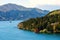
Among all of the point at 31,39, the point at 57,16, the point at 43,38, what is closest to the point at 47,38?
the point at 43,38

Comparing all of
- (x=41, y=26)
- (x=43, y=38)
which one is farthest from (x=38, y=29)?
(x=43, y=38)

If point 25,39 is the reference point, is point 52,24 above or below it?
above

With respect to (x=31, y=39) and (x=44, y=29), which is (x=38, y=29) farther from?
(x=31, y=39)

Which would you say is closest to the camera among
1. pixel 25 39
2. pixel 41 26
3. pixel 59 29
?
pixel 25 39

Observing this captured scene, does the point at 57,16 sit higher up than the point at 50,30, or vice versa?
the point at 57,16

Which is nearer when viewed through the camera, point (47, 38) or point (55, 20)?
point (47, 38)

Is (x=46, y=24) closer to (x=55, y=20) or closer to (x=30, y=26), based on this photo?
(x=55, y=20)

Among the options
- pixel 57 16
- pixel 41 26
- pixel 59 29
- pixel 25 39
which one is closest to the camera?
pixel 25 39

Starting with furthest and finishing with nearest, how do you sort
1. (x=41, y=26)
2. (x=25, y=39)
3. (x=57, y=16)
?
1. (x=57, y=16)
2. (x=41, y=26)
3. (x=25, y=39)

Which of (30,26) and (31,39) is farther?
(30,26)
